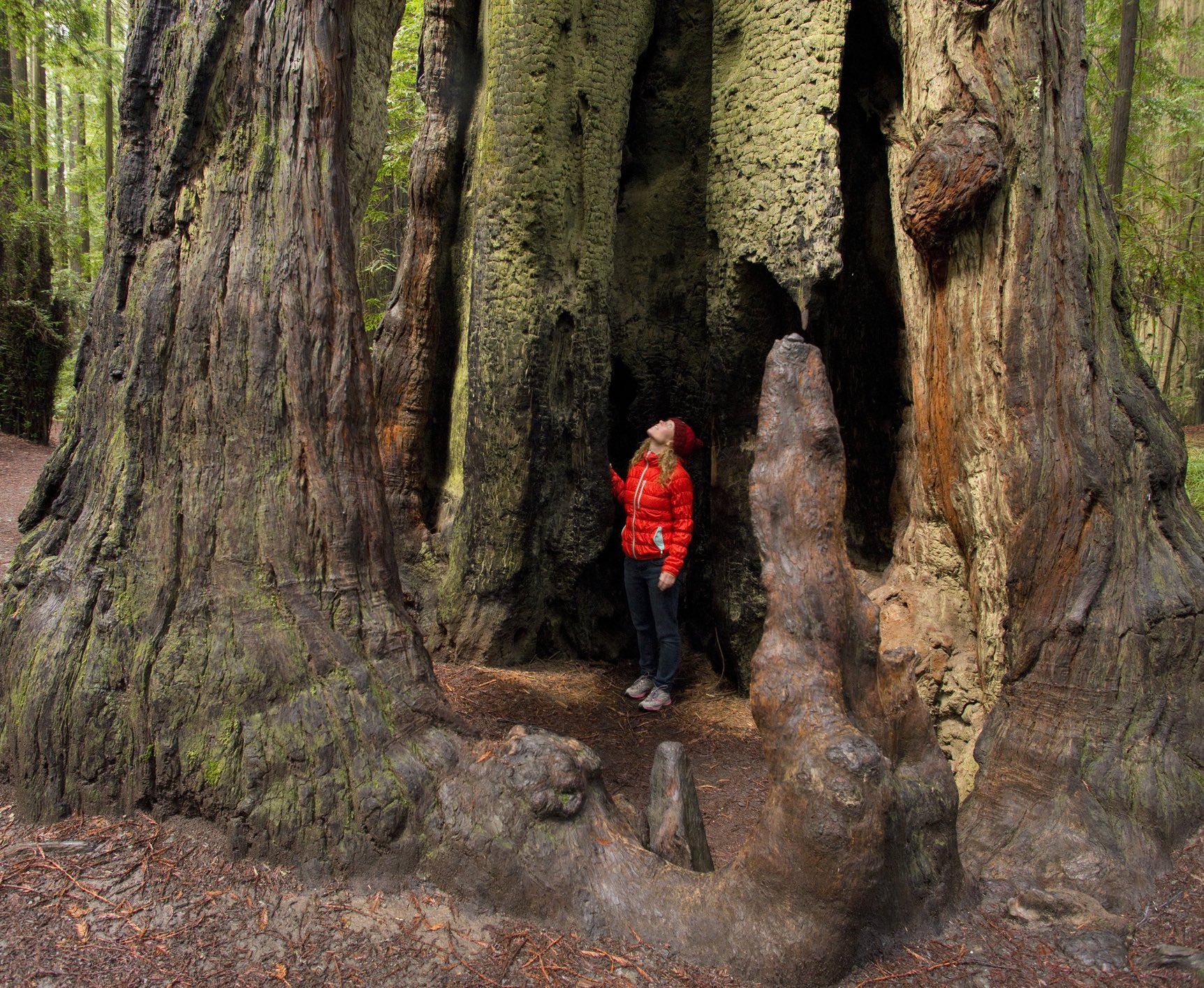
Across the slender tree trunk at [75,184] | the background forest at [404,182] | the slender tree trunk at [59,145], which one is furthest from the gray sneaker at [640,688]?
the slender tree trunk at [59,145]

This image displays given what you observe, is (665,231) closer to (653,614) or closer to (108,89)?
(653,614)

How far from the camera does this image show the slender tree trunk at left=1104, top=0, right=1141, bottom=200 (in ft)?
28.9

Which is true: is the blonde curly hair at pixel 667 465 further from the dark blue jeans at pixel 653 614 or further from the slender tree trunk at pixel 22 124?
the slender tree trunk at pixel 22 124

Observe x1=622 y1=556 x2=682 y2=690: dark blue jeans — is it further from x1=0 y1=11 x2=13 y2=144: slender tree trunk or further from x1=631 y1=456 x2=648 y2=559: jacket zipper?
x1=0 y1=11 x2=13 y2=144: slender tree trunk

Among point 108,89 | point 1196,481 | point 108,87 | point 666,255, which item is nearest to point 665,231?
point 666,255

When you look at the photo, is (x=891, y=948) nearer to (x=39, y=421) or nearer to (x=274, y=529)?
(x=274, y=529)

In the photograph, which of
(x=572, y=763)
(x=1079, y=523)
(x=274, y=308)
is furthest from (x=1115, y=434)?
(x=274, y=308)

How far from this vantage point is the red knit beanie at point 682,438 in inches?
223

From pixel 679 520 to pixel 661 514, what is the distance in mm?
122

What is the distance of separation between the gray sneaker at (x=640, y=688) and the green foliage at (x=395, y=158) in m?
7.64

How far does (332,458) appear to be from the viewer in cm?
317

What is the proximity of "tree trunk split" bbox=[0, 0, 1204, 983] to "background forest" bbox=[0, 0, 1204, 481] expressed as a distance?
578 cm

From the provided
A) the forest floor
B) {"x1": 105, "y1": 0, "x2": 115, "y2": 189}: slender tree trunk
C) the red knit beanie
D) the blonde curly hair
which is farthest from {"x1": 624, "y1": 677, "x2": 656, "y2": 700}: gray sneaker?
{"x1": 105, "y1": 0, "x2": 115, "y2": 189}: slender tree trunk

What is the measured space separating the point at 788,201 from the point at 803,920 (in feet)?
13.4
